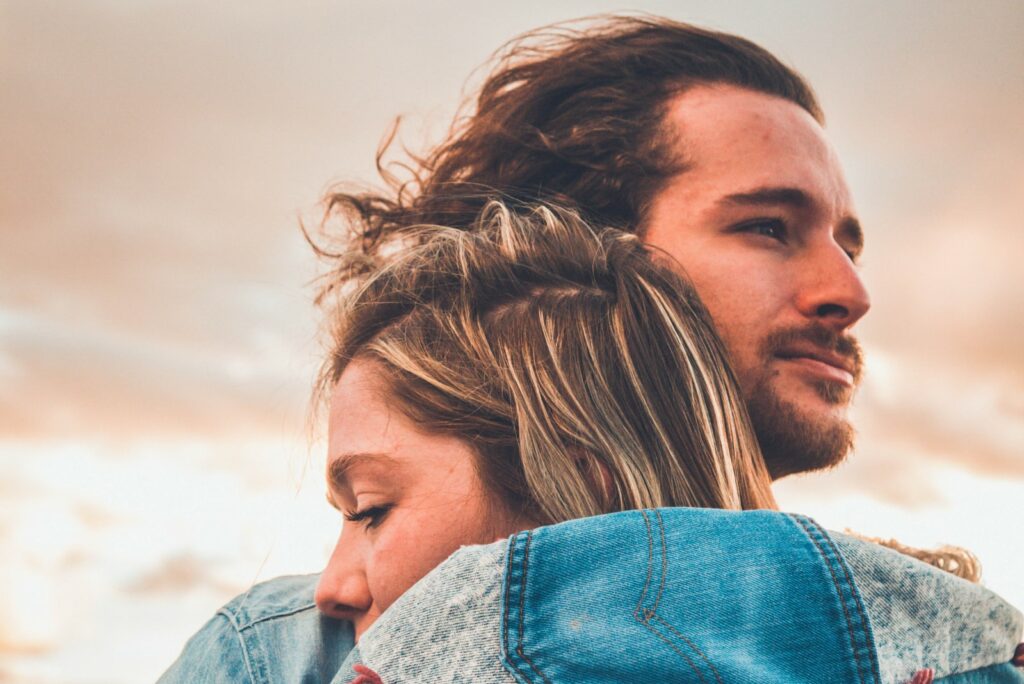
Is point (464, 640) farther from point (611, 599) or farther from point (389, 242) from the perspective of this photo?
point (389, 242)

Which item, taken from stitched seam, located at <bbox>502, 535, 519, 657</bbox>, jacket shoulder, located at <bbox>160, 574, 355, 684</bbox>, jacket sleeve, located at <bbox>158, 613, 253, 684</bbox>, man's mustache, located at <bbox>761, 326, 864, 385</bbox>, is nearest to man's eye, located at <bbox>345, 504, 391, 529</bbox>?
jacket shoulder, located at <bbox>160, 574, 355, 684</bbox>

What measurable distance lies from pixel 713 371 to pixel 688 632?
1.26 meters

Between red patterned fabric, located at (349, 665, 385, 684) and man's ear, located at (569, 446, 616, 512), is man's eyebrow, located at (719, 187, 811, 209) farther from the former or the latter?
red patterned fabric, located at (349, 665, 385, 684)

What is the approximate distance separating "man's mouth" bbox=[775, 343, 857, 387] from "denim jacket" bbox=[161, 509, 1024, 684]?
173 centimetres

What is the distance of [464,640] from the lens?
141cm

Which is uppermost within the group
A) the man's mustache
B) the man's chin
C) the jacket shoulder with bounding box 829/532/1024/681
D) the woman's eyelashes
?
the woman's eyelashes

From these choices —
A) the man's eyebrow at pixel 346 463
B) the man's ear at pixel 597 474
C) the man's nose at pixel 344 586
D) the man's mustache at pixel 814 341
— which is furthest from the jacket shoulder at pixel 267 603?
the man's mustache at pixel 814 341

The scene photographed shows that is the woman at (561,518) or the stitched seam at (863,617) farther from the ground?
the woman at (561,518)

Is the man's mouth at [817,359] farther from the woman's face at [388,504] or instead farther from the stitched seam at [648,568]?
the stitched seam at [648,568]

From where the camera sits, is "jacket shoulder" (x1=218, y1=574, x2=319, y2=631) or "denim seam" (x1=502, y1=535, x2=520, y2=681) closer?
"denim seam" (x1=502, y1=535, x2=520, y2=681)

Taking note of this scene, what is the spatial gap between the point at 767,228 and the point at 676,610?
89.9 inches

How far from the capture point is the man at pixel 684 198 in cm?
268

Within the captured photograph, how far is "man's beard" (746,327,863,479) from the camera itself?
10.4 feet

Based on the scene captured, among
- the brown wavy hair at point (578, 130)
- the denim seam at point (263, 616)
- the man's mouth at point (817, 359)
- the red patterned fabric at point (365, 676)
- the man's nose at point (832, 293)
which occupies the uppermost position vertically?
the brown wavy hair at point (578, 130)
